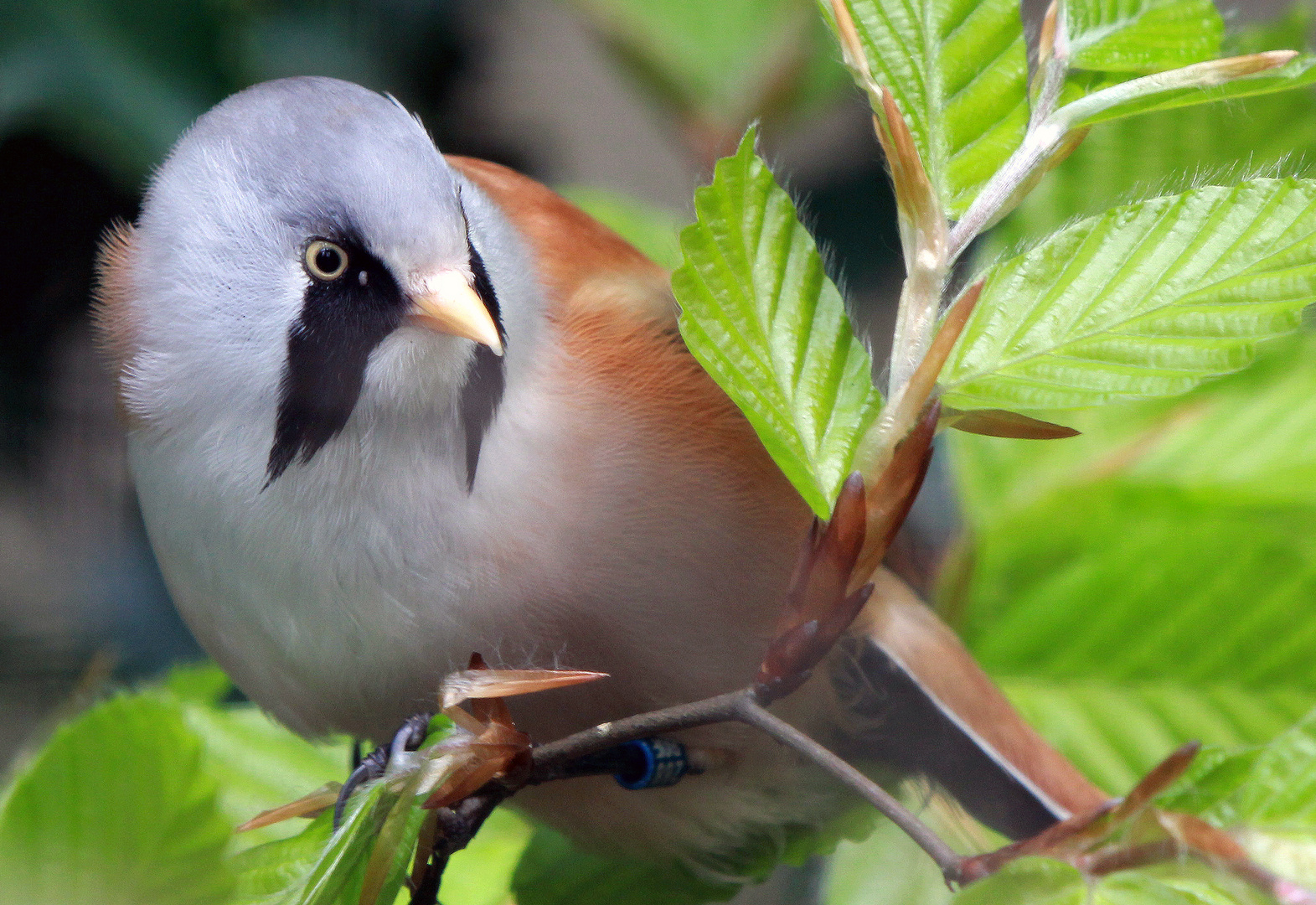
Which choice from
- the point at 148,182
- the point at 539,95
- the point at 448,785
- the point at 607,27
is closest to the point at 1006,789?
the point at 448,785

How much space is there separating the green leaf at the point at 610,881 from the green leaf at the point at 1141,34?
41cm

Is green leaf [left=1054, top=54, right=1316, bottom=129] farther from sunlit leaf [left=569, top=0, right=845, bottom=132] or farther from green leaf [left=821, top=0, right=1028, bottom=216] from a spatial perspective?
sunlit leaf [left=569, top=0, right=845, bottom=132]

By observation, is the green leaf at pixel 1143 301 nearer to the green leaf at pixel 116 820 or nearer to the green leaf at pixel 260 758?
the green leaf at pixel 116 820

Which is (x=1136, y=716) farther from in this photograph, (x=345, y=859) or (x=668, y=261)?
(x=345, y=859)

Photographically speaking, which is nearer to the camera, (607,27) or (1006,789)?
(1006,789)

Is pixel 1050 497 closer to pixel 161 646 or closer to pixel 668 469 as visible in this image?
pixel 668 469

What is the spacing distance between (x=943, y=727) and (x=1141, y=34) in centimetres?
33

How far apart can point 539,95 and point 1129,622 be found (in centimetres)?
92

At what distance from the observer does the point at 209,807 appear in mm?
366

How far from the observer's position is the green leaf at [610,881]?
566 mm

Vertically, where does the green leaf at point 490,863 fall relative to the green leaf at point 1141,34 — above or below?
below

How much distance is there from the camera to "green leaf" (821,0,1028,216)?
0.32 meters

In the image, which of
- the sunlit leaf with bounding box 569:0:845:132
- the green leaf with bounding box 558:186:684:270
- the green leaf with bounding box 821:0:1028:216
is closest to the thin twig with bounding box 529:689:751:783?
the green leaf with bounding box 821:0:1028:216

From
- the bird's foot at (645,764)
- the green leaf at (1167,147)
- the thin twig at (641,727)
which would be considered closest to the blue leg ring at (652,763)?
the bird's foot at (645,764)
